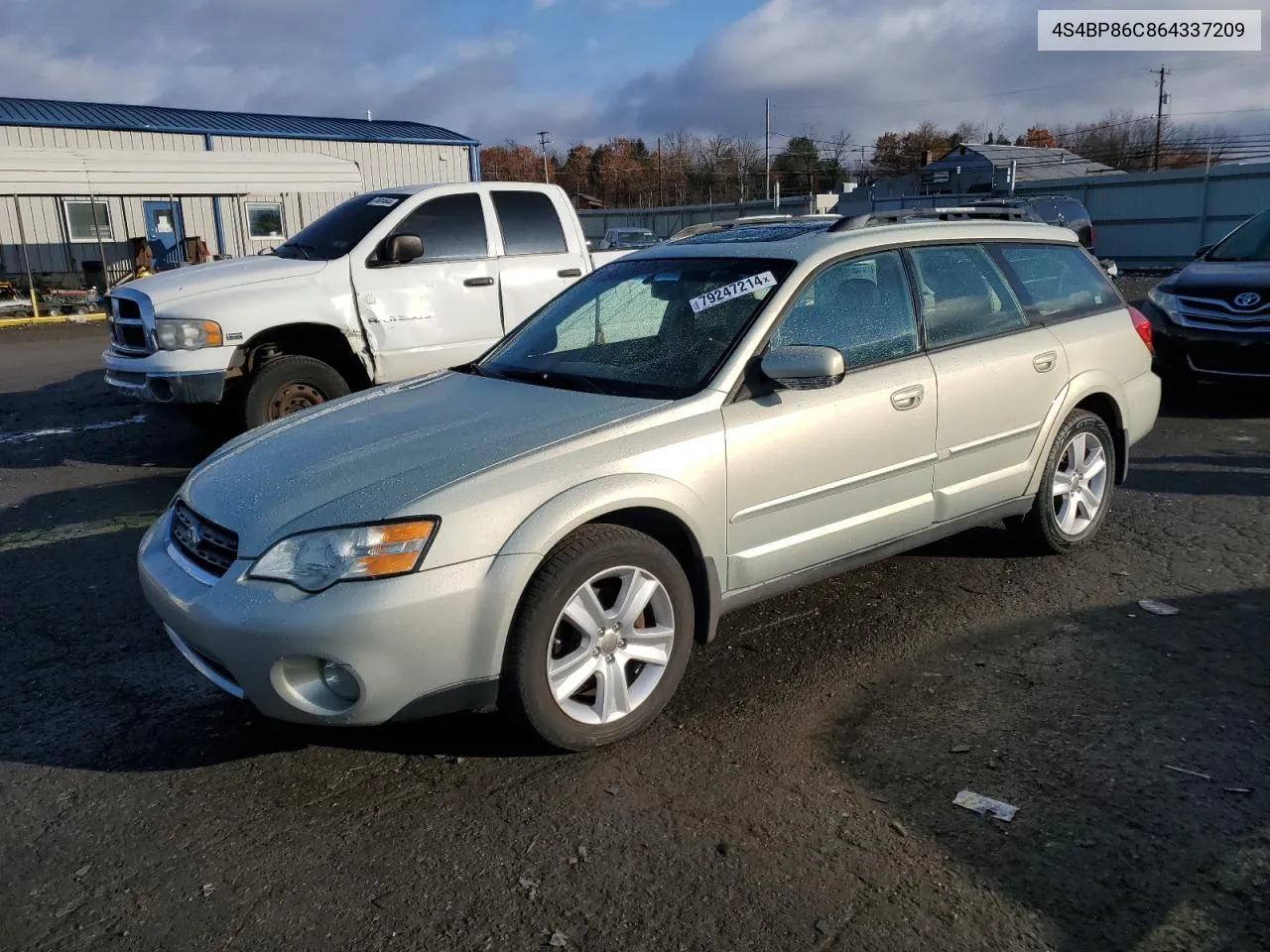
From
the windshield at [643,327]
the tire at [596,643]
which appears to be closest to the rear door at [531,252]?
the windshield at [643,327]

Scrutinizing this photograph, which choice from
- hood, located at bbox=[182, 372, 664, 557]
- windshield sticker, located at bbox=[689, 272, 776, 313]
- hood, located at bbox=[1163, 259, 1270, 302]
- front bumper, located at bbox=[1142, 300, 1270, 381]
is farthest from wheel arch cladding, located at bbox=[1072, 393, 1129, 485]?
hood, located at bbox=[1163, 259, 1270, 302]

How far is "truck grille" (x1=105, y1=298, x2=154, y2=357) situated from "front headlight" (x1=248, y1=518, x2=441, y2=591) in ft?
15.6

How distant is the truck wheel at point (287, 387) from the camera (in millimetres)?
6980

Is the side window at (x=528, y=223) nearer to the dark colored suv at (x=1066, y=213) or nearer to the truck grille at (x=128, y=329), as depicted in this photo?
the truck grille at (x=128, y=329)

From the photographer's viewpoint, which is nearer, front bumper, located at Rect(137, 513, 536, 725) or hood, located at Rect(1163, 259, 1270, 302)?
front bumper, located at Rect(137, 513, 536, 725)

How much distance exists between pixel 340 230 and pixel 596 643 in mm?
5541

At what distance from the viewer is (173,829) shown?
291 cm

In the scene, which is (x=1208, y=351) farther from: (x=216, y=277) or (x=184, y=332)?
(x=184, y=332)

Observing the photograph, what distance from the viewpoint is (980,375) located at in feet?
14.2

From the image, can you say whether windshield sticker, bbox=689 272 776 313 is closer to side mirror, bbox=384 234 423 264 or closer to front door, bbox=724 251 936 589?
front door, bbox=724 251 936 589

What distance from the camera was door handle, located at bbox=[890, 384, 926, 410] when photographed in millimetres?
3996

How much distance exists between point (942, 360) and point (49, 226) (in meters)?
26.6

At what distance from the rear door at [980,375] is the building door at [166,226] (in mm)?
25175

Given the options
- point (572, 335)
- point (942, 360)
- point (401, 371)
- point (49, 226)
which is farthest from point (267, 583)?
point (49, 226)
